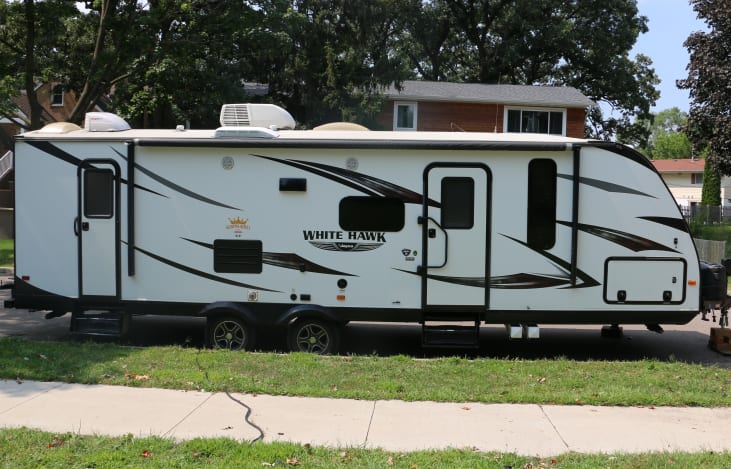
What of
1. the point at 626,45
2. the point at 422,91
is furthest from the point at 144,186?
the point at 626,45

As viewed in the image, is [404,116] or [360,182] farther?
[404,116]

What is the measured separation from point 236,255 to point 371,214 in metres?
1.86

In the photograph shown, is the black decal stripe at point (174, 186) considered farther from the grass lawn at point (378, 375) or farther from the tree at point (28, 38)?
the tree at point (28, 38)

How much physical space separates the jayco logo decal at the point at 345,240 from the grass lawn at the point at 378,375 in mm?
1412

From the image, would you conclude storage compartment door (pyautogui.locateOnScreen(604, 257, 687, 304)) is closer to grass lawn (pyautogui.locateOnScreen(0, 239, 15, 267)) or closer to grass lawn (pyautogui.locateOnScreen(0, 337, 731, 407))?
grass lawn (pyautogui.locateOnScreen(0, 337, 731, 407))

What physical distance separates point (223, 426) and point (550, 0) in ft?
131

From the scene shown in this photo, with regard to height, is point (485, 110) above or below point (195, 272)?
Answer: above

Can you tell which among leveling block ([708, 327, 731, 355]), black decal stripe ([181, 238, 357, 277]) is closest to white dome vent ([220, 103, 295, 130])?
black decal stripe ([181, 238, 357, 277])

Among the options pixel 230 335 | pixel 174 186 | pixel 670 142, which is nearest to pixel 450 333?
pixel 230 335

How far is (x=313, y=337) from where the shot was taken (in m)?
9.11

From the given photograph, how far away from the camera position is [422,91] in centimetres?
3253

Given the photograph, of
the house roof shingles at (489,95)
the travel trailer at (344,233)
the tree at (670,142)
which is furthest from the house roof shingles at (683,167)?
the travel trailer at (344,233)

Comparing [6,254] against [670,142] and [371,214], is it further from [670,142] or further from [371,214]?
[670,142]

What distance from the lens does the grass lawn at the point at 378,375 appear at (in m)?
6.88
